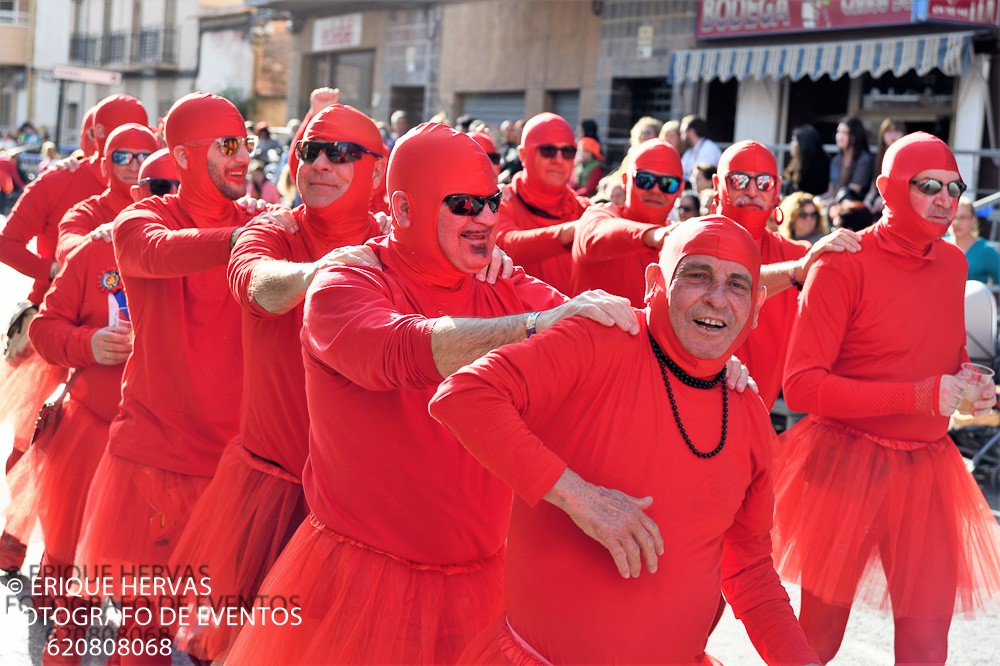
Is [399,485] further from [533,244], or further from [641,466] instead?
[533,244]

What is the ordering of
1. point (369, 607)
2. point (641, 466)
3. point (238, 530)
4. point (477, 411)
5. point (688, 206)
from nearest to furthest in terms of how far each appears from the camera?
point (477, 411)
point (641, 466)
point (369, 607)
point (238, 530)
point (688, 206)

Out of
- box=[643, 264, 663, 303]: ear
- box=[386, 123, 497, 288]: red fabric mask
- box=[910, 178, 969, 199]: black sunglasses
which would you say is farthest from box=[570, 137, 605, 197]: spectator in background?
box=[643, 264, 663, 303]: ear

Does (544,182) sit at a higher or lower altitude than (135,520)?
higher

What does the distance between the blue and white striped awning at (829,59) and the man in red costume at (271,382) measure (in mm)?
11647

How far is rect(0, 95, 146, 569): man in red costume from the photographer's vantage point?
22.3ft

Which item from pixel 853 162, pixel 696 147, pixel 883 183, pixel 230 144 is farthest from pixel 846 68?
pixel 230 144

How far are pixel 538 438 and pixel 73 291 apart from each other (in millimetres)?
3298

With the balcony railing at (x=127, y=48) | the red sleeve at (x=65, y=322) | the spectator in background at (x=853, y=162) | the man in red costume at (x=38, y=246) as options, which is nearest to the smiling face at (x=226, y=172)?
the red sleeve at (x=65, y=322)

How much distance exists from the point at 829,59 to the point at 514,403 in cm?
1420

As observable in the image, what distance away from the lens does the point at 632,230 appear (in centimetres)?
543

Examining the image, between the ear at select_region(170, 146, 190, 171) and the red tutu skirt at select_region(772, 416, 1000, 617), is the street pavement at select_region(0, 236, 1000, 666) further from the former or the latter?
the ear at select_region(170, 146, 190, 171)

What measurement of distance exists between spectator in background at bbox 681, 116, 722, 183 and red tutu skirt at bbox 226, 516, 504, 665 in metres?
9.70

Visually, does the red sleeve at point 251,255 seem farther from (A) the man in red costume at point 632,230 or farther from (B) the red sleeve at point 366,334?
(A) the man in red costume at point 632,230

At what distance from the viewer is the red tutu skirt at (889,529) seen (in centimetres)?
489
